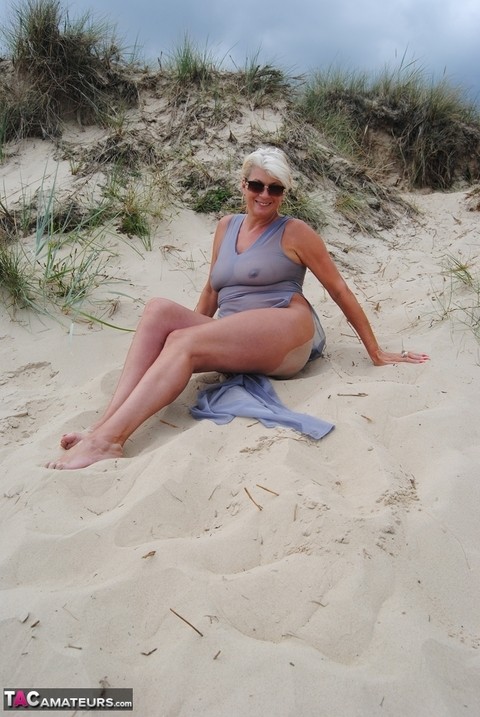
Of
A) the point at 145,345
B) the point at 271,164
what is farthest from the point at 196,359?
the point at 271,164

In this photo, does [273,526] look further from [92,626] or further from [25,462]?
[25,462]

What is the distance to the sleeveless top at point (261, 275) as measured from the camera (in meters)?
3.11

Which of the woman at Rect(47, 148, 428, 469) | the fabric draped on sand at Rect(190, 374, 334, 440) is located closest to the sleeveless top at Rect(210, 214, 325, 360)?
the woman at Rect(47, 148, 428, 469)

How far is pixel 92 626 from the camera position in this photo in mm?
1633

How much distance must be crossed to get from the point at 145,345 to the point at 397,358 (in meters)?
1.28

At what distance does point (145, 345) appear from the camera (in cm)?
285

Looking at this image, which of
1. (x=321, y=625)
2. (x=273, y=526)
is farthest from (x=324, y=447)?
(x=321, y=625)

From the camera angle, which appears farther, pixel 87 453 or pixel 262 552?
pixel 87 453

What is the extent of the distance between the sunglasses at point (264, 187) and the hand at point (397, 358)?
37.7 inches

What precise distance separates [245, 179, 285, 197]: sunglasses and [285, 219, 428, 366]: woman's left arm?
177mm

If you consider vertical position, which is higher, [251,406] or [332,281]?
[332,281]

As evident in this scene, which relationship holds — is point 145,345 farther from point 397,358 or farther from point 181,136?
point 181,136

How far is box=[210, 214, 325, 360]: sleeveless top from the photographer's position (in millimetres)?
3109

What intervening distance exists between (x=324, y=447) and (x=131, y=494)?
→ 2.51ft
